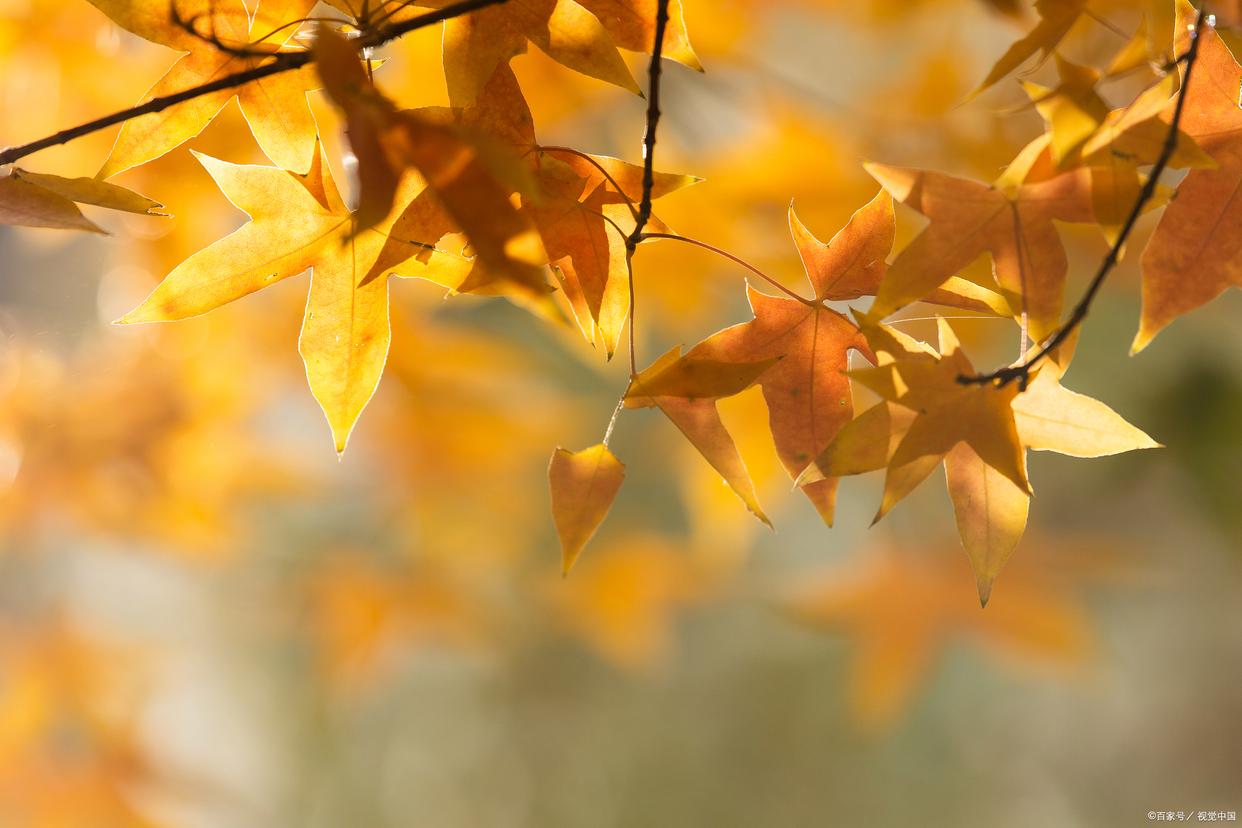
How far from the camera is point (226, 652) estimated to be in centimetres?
344

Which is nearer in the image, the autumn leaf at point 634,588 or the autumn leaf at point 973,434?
the autumn leaf at point 973,434

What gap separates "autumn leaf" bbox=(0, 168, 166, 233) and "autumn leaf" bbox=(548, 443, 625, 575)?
0.21 meters

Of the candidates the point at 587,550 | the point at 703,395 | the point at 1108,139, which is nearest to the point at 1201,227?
the point at 1108,139

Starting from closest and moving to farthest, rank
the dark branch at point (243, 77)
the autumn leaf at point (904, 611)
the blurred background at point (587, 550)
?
the dark branch at point (243, 77) < the blurred background at point (587, 550) < the autumn leaf at point (904, 611)

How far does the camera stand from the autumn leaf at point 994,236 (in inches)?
14.7

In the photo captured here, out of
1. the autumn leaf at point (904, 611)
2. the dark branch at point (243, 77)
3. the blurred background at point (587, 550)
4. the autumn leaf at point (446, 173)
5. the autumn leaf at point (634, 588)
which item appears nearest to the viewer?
the autumn leaf at point (446, 173)

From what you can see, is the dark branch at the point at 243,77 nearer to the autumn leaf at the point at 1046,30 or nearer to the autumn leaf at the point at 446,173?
the autumn leaf at the point at 446,173

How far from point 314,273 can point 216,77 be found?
0.10 meters

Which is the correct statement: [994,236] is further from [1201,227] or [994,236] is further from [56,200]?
[56,200]

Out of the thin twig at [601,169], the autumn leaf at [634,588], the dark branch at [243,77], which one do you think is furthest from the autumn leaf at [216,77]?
the autumn leaf at [634,588]

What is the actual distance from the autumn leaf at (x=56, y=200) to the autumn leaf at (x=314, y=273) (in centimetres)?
4

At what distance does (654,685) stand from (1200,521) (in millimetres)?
1673

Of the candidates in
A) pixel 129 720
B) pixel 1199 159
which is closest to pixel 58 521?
pixel 129 720

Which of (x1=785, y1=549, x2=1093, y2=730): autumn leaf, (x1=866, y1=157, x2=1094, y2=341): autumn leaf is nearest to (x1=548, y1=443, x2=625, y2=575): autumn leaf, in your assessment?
(x1=866, y1=157, x2=1094, y2=341): autumn leaf
